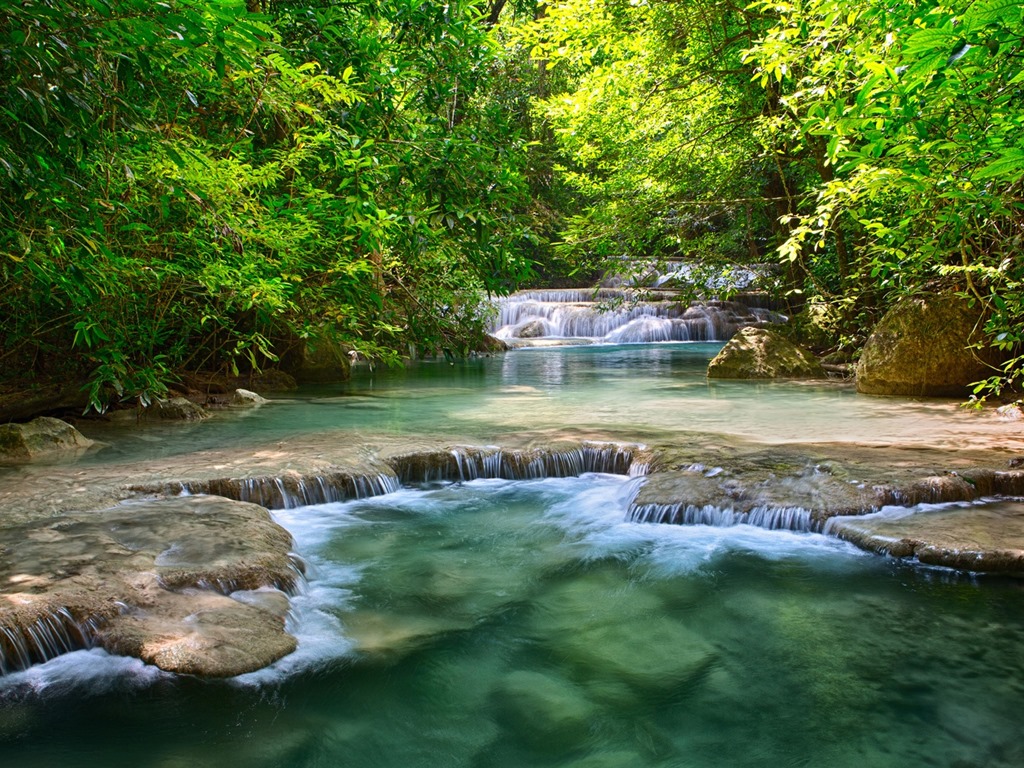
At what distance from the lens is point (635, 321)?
26.2m

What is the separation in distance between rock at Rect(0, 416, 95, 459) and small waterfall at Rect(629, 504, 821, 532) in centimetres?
565

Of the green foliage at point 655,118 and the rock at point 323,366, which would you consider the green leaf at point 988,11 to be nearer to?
the green foliage at point 655,118

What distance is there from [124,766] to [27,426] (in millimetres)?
5888

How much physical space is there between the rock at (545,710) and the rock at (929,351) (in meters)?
9.44

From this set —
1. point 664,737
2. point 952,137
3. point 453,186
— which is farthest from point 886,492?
point 453,186

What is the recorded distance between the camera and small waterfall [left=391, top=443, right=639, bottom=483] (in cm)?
731

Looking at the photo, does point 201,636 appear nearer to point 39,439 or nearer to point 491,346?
point 39,439

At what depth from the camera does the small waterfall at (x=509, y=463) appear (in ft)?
24.0

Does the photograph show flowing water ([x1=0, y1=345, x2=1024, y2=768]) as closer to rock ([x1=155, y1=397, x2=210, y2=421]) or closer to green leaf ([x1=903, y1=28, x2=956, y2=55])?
green leaf ([x1=903, y1=28, x2=956, y2=55])

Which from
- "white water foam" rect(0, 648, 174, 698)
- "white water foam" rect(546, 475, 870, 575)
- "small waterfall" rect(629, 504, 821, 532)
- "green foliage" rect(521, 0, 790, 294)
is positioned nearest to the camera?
"white water foam" rect(0, 648, 174, 698)

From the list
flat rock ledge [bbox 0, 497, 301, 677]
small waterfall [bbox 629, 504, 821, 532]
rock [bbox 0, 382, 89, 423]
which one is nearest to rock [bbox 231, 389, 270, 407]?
rock [bbox 0, 382, 89, 423]

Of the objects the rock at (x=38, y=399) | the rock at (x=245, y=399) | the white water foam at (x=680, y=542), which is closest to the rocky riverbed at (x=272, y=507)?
the white water foam at (x=680, y=542)

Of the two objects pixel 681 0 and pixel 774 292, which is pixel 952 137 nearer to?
pixel 681 0

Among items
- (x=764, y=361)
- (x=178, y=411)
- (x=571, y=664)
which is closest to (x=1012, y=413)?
(x=764, y=361)
